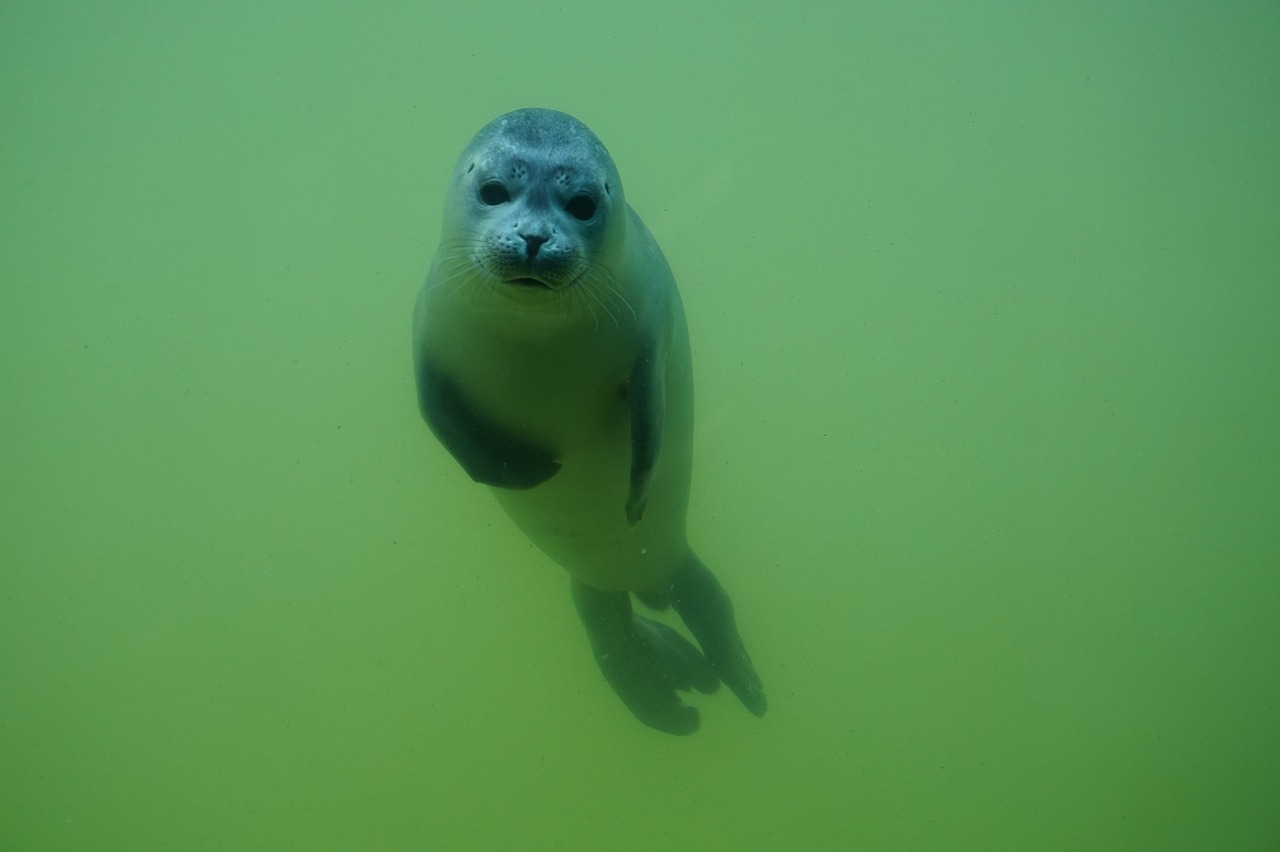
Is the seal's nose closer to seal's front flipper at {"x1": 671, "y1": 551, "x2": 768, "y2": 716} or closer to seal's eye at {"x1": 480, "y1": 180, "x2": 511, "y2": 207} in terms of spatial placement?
seal's eye at {"x1": 480, "y1": 180, "x2": 511, "y2": 207}

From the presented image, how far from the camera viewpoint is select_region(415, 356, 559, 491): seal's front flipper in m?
2.41

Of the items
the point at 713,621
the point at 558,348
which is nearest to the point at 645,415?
the point at 558,348

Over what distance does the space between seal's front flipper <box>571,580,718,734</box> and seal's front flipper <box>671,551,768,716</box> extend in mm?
119

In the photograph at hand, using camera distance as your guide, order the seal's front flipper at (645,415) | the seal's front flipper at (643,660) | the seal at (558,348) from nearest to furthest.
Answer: the seal at (558,348)
the seal's front flipper at (645,415)
the seal's front flipper at (643,660)

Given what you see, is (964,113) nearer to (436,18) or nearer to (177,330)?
(436,18)

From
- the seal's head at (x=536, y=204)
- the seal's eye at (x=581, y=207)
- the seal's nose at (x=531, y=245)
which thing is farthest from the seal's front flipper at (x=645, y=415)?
the seal's nose at (x=531, y=245)

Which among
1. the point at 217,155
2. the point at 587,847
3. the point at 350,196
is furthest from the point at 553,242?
the point at 217,155

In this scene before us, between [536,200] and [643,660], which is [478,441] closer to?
[536,200]

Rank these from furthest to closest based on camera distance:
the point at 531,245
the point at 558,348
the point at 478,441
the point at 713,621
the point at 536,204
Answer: the point at 713,621
the point at 478,441
the point at 558,348
the point at 536,204
the point at 531,245

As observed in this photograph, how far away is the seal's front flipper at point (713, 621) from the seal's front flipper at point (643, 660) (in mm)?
119

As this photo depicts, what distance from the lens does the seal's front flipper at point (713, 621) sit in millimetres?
3502

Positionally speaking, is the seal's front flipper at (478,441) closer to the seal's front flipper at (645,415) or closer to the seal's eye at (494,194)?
the seal's front flipper at (645,415)

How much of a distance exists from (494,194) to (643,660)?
232 centimetres

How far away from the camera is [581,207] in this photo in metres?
2.01
